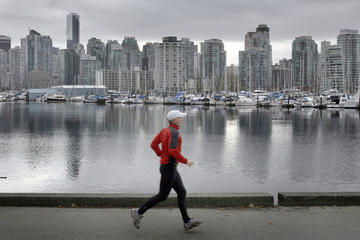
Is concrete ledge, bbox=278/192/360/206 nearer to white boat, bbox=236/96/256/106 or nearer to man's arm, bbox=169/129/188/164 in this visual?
man's arm, bbox=169/129/188/164

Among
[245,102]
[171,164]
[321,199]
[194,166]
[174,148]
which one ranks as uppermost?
[245,102]

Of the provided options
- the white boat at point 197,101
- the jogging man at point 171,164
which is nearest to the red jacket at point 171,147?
the jogging man at point 171,164

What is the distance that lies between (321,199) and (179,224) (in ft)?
11.6

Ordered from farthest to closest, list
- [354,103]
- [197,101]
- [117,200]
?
[197,101]
[354,103]
[117,200]

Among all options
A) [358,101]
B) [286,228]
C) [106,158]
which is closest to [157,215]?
[286,228]

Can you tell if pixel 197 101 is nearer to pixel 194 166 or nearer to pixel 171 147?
pixel 194 166

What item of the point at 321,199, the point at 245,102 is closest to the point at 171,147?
the point at 321,199

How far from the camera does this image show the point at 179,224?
9367mm

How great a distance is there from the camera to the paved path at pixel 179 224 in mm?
8625

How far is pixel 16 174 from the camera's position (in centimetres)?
2178

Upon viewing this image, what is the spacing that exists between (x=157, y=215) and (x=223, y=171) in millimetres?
13370

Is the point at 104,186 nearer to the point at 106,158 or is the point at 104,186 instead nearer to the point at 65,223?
the point at 106,158

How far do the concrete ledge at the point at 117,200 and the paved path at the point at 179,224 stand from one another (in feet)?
0.76

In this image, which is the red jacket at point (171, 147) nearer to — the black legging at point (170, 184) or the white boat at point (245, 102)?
the black legging at point (170, 184)
